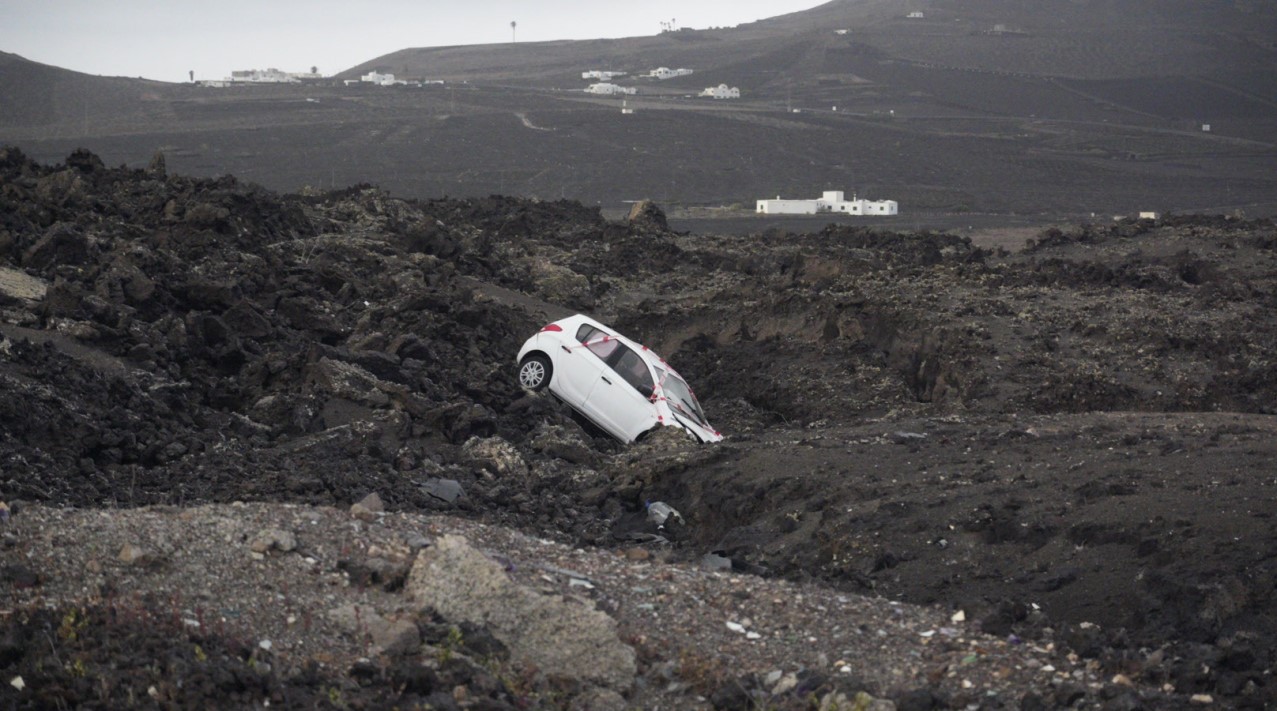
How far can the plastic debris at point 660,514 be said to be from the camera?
13.1 meters

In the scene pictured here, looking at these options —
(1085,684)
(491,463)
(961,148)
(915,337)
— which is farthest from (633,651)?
(961,148)

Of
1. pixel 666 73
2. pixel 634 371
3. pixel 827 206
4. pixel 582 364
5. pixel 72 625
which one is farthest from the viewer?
pixel 666 73

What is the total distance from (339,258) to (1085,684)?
19872 millimetres

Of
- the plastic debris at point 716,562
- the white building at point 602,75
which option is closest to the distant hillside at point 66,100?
the white building at point 602,75

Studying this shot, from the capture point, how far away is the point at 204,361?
15922mm

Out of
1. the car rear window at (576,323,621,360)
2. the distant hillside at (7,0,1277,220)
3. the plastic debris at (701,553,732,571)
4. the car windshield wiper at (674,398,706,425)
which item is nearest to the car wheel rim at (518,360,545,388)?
the car rear window at (576,323,621,360)

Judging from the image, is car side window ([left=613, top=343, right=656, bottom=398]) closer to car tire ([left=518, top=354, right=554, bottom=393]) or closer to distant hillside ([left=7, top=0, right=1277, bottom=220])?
car tire ([left=518, top=354, right=554, bottom=393])

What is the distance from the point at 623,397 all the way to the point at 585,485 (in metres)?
3.09

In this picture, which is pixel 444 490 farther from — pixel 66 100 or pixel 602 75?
pixel 602 75

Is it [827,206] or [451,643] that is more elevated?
[451,643]

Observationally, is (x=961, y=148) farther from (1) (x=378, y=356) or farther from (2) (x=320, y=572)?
(2) (x=320, y=572)

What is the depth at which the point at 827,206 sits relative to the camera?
211 ft

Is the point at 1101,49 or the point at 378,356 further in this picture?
the point at 1101,49

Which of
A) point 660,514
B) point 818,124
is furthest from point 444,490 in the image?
point 818,124
